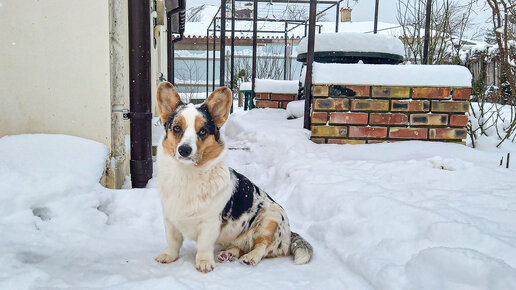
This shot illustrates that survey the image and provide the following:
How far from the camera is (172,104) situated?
207 cm

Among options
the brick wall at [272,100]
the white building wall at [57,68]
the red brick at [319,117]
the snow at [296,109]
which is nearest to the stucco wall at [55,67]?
the white building wall at [57,68]

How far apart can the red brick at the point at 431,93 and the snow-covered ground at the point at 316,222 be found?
428mm

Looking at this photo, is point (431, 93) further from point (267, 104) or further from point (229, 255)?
point (267, 104)

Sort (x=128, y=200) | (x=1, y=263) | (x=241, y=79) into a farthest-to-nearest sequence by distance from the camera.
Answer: (x=241, y=79), (x=128, y=200), (x=1, y=263)

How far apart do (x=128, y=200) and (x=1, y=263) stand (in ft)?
3.45

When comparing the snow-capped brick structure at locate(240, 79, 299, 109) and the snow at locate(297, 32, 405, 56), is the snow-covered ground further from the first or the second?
the snow-capped brick structure at locate(240, 79, 299, 109)

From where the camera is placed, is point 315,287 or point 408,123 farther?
point 408,123

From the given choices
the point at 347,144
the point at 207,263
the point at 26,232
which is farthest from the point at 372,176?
the point at 26,232

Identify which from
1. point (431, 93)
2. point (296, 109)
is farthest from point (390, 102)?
point (296, 109)

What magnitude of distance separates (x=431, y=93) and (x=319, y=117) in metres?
0.98

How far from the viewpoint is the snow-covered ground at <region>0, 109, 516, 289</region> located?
1.61m

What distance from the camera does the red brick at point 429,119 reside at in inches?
140

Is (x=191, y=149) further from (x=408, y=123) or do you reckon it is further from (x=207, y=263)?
(x=408, y=123)

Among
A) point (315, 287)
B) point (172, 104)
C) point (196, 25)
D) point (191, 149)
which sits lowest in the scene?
point (315, 287)
